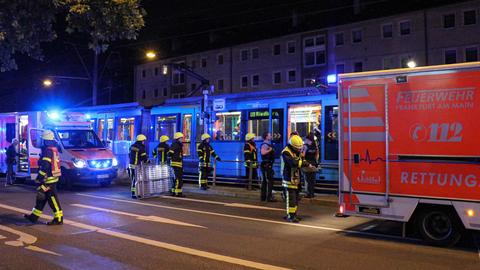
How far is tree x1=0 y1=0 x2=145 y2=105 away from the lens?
34.8ft

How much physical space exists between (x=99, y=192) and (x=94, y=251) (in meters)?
7.90

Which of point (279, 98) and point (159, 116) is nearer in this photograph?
point (279, 98)

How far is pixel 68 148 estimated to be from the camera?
15.6 metres

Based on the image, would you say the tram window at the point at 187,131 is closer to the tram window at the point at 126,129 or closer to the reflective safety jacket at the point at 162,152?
the tram window at the point at 126,129

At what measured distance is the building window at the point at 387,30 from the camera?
38.9 meters

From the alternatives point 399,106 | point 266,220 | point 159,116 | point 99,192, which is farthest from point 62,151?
point 399,106

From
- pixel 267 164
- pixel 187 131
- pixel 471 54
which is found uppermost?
pixel 471 54

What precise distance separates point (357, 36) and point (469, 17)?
31.0 ft

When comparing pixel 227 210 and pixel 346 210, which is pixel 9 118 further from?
pixel 346 210

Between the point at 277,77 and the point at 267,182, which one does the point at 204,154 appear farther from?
the point at 277,77

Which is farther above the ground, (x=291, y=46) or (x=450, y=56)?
(x=291, y=46)

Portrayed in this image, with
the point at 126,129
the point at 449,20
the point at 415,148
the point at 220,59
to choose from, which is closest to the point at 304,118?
the point at 415,148

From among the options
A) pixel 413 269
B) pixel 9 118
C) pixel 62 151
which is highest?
pixel 9 118

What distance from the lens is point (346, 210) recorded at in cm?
798
